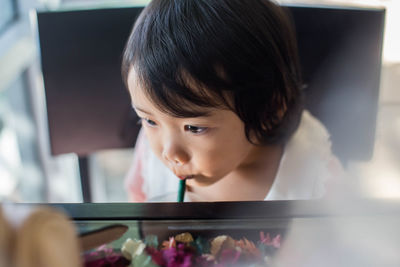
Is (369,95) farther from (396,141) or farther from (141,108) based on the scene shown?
(141,108)

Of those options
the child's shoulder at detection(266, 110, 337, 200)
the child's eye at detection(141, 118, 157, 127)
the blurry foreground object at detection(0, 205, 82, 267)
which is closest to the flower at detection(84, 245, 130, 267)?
the blurry foreground object at detection(0, 205, 82, 267)

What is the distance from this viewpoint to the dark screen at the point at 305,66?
0.78 m

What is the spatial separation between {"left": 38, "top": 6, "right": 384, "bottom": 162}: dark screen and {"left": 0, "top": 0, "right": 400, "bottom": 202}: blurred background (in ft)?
0.10

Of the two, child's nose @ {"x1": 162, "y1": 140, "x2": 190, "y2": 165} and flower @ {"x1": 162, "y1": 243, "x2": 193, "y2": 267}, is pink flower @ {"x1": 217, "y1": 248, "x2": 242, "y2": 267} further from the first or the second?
child's nose @ {"x1": 162, "y1": 140, "x2": 190, "y2": 165}

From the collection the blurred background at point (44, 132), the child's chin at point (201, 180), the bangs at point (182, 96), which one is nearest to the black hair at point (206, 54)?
the bangs at point (182, 96)

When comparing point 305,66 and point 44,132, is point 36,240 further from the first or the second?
point 44,132

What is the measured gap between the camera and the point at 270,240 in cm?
39

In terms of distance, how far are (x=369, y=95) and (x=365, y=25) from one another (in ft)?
0.43

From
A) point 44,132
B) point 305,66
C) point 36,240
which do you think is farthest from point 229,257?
point 44,132

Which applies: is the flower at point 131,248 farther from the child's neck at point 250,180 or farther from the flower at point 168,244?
the child's neck at point 250,180

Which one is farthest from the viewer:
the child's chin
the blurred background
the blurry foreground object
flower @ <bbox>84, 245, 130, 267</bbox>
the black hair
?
the blurred background

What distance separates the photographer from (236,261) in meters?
0.37

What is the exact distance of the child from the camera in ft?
1.64

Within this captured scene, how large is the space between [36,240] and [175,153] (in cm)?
33
